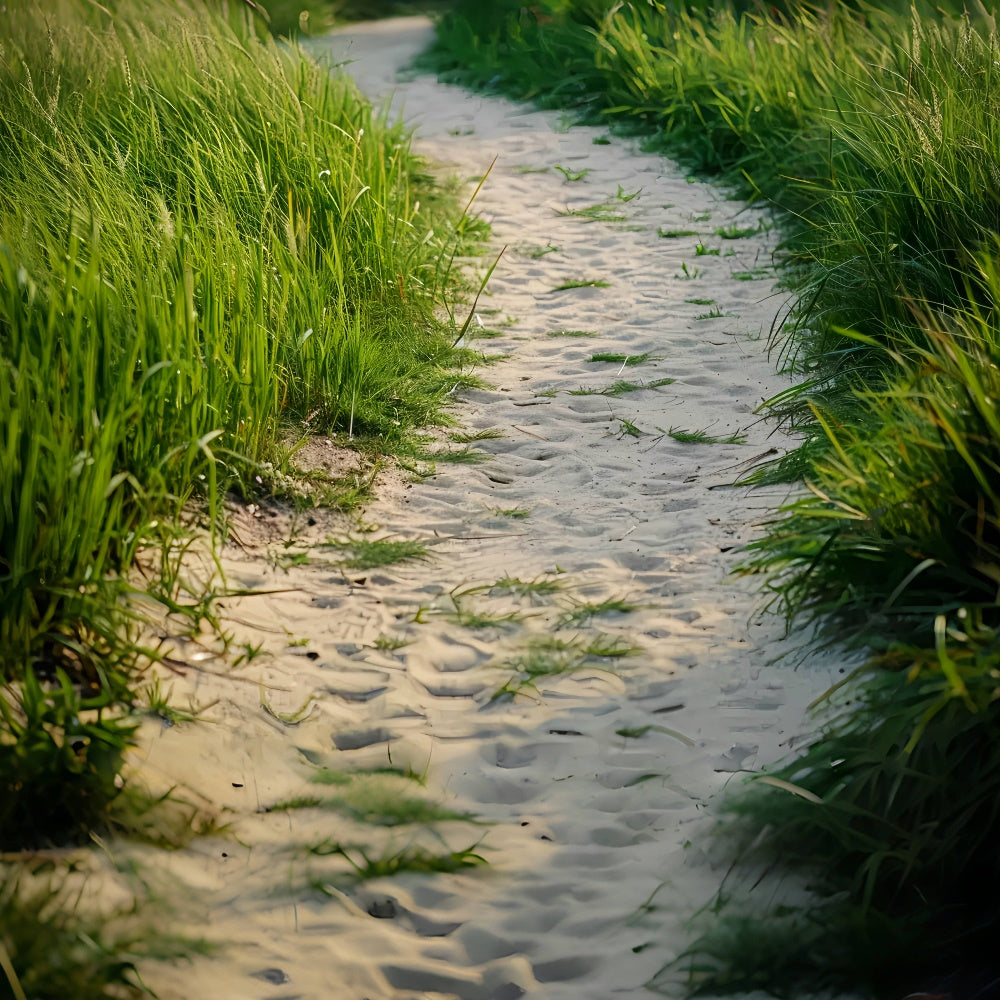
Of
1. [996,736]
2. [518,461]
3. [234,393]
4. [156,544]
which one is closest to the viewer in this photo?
[996,736]

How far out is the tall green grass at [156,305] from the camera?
2.24 m

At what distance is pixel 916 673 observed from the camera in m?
1.92

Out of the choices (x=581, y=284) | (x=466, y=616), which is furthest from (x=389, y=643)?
(x=581, y=284)

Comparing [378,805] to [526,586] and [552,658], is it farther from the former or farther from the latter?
[526,586]

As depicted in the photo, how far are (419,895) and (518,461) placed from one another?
1891 mm

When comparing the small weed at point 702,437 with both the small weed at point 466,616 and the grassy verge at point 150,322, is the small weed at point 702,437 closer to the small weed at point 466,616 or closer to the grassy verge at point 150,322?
the grassy verge at point 150,322

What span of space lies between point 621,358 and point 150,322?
6.85 feet

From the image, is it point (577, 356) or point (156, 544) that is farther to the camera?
point (577, 356)

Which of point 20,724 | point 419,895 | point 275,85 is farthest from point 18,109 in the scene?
point 419,895

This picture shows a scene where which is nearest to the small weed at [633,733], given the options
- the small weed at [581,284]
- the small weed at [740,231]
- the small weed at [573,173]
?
the small weed at [581,284]

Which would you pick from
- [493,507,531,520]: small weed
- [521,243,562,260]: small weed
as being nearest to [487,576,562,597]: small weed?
[493,507,531,520]: small weed

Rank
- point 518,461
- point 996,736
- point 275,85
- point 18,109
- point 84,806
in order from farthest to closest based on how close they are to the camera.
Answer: point 275,85, point 18,109, point 518,461, point 84,806, point 996,736

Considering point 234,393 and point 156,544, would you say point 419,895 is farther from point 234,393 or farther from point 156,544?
point 234,393

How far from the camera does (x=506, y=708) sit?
2.51 metres
